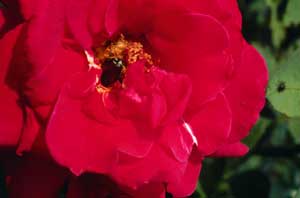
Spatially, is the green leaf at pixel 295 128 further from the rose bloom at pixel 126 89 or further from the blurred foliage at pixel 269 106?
the rose bloom at pixel 126 89

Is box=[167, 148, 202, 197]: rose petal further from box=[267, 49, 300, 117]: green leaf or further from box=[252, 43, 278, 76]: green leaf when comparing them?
box=[252, 43, 278, 76]: green leaf

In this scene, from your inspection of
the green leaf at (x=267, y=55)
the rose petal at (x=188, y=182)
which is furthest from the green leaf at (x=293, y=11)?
the rose petal at (x=188, y=182)

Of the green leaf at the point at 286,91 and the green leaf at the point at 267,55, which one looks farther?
the green leaf at the point at 267,55

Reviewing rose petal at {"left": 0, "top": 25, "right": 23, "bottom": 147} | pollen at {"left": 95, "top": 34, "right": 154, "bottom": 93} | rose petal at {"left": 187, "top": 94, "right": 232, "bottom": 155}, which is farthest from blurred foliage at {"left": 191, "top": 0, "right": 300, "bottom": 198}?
rose petal at {"left": 0, "top": 25, "right": 23, "bottom": 147}

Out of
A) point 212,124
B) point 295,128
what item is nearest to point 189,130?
point 212,124

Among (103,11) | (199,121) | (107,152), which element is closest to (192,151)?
(199,121)

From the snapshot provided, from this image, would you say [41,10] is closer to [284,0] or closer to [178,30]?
[178,30]

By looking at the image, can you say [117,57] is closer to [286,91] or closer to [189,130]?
[189,130]
